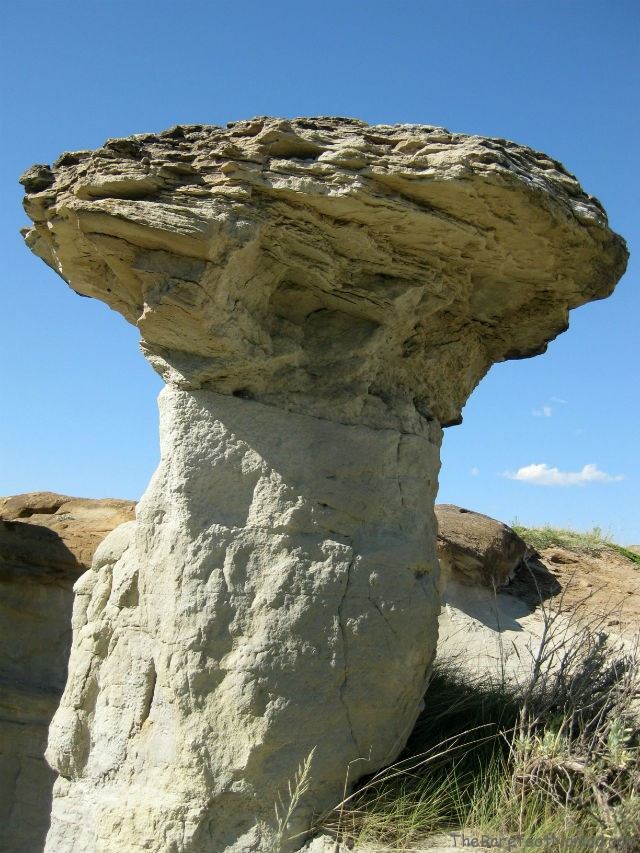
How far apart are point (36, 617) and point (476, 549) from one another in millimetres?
4512

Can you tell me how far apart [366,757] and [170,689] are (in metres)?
0.97

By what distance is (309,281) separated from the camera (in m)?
4.80

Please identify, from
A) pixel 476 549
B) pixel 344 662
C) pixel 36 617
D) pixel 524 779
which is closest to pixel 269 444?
pixel 344 662

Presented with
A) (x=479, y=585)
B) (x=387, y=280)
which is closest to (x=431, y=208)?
(x=387, y=280)

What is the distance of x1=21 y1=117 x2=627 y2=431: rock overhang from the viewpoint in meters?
4.28

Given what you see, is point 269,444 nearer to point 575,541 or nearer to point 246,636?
point 246,636

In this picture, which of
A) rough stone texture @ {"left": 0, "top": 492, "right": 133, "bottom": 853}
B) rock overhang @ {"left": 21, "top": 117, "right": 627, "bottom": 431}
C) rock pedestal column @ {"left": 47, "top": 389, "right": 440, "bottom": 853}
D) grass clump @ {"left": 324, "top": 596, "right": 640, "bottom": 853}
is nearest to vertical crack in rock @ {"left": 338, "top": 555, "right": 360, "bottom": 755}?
rock pedestal column @ {"left": 47, "top": 389, "right": 440, "bottom": 853}

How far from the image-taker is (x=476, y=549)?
9156 mm

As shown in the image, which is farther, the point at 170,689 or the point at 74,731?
the point at 74,731

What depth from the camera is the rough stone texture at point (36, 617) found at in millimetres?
8867

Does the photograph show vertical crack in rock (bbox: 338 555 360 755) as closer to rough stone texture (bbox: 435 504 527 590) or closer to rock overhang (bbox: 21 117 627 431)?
rock overhang (bbox: 21 117 627 431)

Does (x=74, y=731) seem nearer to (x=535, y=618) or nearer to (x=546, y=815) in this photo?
(x=546, y=815)

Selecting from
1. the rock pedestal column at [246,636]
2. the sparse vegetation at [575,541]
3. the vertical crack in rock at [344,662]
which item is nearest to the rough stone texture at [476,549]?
the sparse vegetation at [575,541]

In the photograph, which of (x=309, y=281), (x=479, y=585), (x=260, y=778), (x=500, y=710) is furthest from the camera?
Result: (x=479, y=585)
